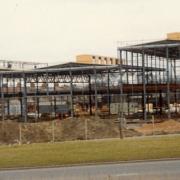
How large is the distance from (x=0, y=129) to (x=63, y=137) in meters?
5.71

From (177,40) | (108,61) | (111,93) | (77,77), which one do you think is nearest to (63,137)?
(177,40)

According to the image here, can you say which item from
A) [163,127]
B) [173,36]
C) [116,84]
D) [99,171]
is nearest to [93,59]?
[116,84]

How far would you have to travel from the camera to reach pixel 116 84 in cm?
8306

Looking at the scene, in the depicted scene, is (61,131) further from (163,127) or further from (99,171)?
(99,171)

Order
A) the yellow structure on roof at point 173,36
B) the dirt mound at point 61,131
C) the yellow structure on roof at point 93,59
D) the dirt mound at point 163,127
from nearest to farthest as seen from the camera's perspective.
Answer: the dirt mound at point 61,131, the dirt mound at point 163,127, the yellow structure on roof at point 173,36, the yellow structure on roof at point 93,59

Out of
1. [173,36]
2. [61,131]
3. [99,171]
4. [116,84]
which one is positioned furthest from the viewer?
[116,84]

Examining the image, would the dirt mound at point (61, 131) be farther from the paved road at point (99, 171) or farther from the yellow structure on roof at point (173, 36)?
the paved road at point (99, 171)

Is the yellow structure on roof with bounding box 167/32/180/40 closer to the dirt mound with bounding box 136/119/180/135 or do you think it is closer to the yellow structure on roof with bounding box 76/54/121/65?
the yellow structure on roof with bounding box 76/54/121/65

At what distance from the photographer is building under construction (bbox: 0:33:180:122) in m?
68.8

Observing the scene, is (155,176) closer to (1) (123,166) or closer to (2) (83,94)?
(1) (123,166)

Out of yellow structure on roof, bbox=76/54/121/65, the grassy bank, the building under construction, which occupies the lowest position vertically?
the grassy bank

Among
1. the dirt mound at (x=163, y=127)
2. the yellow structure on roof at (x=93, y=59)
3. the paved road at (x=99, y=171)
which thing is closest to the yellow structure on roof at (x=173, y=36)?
the yellow structure on roof at (x=93, y=59)

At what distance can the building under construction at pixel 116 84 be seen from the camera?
68750 mm

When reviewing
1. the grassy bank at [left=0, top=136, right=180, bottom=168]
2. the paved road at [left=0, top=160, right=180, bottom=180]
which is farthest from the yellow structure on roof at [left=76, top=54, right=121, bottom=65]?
the paved road at [left=0, top=160, right=180, bottom=180]
